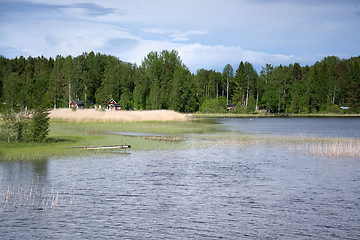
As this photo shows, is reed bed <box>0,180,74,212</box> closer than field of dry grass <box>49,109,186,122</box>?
Yes

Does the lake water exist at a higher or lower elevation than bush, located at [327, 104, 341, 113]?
lower

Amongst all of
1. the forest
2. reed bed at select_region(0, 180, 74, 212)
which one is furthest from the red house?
reed bed at select_region(0, 180, 74, 212)

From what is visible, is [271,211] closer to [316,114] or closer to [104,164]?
[104,164]

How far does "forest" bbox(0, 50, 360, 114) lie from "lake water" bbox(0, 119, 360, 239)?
11723 centimetres

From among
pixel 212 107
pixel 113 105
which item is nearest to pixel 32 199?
pixel 113 105

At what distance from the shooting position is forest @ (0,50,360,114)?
158 metres

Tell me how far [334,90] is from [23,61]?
14458cm

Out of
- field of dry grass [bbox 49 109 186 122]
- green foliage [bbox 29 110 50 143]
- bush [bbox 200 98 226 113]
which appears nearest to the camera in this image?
green foliage [bbox 29 110 50 143]

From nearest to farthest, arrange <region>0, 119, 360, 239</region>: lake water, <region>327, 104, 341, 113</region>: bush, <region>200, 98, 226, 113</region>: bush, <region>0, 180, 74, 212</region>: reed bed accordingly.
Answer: <region>0, 119, 360, 239</region>: lake water < <region>0, 180, 74, 212</region>: reed bed < <region>200, 98, 226, 113</region>: bush < <region>327, 104, 341, 113</region>: bush

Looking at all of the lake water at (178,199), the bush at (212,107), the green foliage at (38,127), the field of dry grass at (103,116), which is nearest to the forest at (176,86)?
the bush at (212,107)

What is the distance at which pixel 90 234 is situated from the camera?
53.8 feet

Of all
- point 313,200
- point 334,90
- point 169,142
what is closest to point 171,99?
point 334,90

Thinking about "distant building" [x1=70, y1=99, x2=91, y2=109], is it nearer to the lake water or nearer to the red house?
the red house

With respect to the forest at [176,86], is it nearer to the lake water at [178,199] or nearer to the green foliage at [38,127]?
the green foliage at [38,127]
